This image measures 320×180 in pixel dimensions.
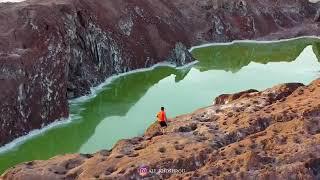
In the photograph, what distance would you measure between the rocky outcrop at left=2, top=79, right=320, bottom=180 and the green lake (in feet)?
61.7

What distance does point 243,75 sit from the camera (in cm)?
7162

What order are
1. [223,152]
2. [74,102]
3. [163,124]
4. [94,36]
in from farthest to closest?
1. [94,36]
2. [74,102]
3. [163,124]
4. [223,152]

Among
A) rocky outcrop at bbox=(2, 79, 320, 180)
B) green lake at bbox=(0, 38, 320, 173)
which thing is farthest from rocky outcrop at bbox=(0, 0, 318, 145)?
rocky outcrop at bbox=(2, 79, 320, 180)

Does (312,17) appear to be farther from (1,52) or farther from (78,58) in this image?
(1,52)

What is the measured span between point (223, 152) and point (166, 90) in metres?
42.1

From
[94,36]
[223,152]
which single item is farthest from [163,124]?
[94,36]

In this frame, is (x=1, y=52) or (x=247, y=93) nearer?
(x=247, y=93)

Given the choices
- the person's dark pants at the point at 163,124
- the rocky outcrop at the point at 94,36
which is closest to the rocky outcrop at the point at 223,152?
the person's dark pants at the point at 163,124

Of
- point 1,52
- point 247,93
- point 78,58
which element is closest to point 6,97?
point 1,52

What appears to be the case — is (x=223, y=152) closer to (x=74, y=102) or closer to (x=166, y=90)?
(x=74, y=102)

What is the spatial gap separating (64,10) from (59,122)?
16.6 meters

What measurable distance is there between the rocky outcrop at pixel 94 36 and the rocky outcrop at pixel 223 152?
24.8 metres

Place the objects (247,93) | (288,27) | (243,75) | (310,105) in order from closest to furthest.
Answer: (310,105), (247,93), (243,75), (288,27)

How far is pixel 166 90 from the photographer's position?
64688mm
